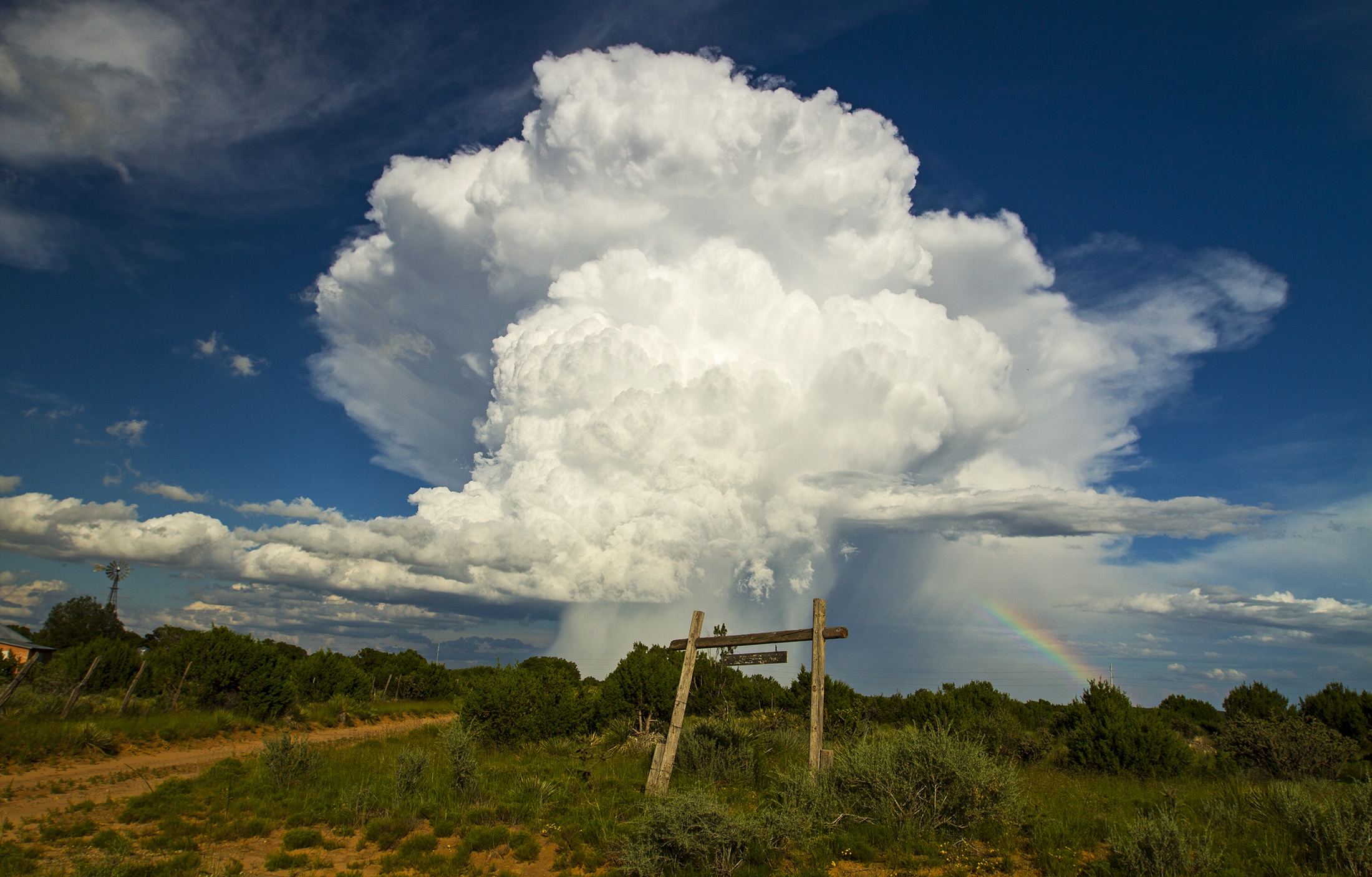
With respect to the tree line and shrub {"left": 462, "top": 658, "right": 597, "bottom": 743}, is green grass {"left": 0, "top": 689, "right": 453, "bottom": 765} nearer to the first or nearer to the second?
the tree line

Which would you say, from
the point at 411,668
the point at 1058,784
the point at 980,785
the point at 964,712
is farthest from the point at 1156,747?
the point at 411,668

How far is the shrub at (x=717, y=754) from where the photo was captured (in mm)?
12938

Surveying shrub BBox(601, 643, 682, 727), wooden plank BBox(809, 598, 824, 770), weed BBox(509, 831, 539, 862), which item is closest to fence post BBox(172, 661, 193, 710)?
shrub BBox(601, 643, 682, 727)

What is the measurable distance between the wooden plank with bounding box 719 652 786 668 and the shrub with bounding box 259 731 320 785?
29.9 ft

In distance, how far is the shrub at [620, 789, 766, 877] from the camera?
25.8ft

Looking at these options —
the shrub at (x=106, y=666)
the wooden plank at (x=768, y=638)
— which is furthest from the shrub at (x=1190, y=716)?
the shrub at (x=106, y=666)

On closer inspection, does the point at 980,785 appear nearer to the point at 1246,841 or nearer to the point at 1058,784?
the point at 1246,841

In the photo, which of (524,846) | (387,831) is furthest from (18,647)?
(524,846)

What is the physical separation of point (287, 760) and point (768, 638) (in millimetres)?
10322

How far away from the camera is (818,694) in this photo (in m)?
10.9

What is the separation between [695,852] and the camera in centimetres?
792

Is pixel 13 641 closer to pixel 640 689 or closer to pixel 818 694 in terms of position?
pixel 640 689

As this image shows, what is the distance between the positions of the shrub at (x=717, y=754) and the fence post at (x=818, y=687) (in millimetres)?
2735

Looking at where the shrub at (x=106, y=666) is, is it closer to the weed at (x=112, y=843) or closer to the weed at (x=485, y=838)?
the weed at (x=112, y=843)
